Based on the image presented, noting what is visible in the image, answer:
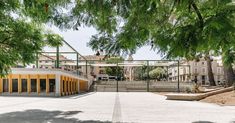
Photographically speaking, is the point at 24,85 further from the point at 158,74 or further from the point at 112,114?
the point at 158,74

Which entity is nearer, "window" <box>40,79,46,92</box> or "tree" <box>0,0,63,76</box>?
"tree" <box>0,0,63,76</box>

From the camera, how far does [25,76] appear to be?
43469 millimetres

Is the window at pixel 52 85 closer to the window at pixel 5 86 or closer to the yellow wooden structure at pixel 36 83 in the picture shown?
the yellow wooden structure at pixel 36 83

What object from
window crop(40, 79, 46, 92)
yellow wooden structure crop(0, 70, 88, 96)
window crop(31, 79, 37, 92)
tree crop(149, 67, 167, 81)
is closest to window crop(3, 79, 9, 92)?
yellow wooden structure crop(0, 70, 88, 96)

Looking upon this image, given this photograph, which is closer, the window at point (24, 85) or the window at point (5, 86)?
the window at point (24, 85)

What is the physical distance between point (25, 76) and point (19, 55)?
26521mm

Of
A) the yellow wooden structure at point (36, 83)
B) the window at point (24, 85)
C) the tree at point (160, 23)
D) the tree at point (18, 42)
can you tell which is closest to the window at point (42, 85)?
the yellow wooden structure at point (36, 83)

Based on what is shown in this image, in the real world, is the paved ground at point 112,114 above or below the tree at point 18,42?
below

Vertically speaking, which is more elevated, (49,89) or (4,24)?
(4,24)

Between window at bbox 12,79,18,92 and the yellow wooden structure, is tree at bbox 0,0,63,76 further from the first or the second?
window at bbox 12,79,18,92

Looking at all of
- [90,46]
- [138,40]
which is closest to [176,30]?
[138,40]

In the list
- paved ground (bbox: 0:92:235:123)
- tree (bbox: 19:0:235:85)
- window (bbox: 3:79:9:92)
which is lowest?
paved ground (bbox: 0:92:235:123)

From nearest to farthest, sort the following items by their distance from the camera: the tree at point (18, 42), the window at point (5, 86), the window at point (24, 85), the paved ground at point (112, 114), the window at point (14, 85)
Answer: the paved ground at point (112, 114)
the tree at point (18, 42)
the window at point (24, 85)
the window at point (14, 85)
the window at point (5, 86)

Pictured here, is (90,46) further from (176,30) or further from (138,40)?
(176,30)
